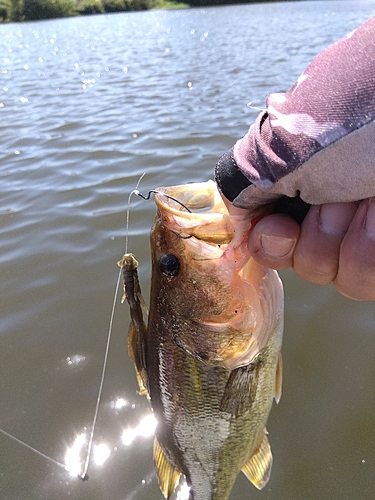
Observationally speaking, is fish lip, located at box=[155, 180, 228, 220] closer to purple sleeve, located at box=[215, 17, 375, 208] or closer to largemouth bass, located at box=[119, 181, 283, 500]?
largemouth bass, located at box=[119, 181, 283, 500]

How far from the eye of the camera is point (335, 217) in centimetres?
120

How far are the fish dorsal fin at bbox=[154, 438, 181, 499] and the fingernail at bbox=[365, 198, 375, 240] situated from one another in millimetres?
1415

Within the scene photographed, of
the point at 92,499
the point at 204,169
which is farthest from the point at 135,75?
the point at 92,499

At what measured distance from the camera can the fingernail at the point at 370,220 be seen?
1.09 meters

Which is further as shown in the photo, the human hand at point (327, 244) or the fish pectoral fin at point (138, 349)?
the fish pectoral fin at point (138, 349)

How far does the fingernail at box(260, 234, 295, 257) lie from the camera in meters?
1.32

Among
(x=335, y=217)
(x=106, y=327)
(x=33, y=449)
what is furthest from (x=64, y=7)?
(x=335, y=217)

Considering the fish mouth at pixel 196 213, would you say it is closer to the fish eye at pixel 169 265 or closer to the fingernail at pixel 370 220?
the fish eye at pixel 169 265

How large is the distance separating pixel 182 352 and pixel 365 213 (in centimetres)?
93

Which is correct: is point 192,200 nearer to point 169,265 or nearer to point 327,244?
point 169,265

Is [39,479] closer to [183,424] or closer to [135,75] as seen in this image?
[183,424]

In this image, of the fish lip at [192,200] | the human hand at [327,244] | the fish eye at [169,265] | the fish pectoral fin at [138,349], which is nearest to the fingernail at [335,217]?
the human hand at [327,244]

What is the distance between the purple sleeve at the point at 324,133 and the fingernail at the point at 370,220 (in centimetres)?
5

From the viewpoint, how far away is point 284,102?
1.10 meters
